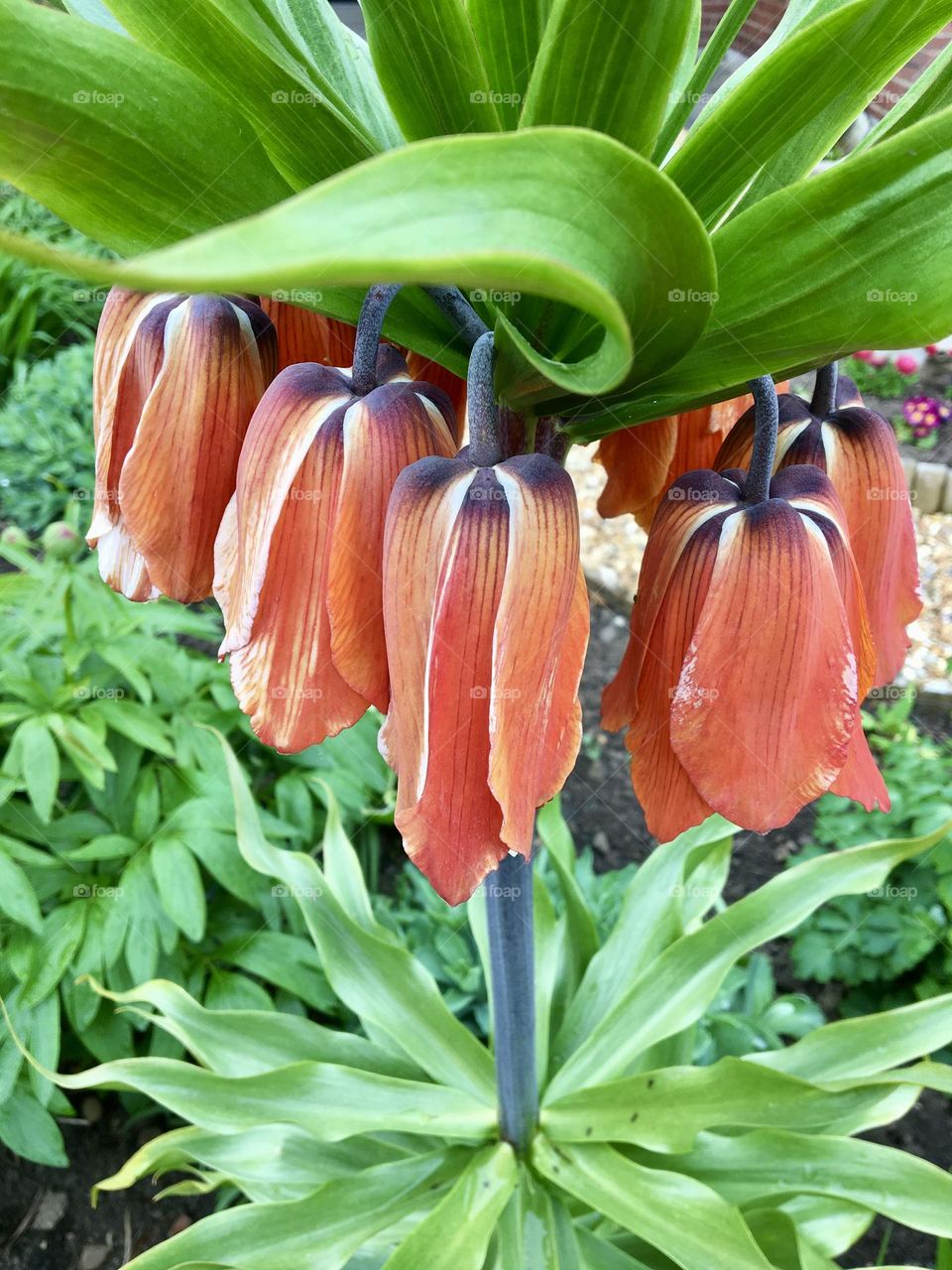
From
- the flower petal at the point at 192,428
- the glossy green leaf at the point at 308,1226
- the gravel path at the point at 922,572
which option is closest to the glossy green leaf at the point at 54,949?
the glossy green leaf at the point at 308,1226

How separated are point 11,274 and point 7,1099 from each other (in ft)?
8.69

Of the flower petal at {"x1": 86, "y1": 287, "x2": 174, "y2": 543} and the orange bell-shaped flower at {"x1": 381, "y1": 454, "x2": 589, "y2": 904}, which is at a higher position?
the flower petal at {"x1": 86, "y1": 287, "x2": 174, "y2": 543}

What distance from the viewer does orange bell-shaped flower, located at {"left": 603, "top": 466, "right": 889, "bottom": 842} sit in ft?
1.46

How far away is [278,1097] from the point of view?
38.9 inches

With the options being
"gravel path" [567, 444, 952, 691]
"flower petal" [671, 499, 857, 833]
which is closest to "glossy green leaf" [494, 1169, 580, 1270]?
"flower petal" [671, 499, 857, 833]

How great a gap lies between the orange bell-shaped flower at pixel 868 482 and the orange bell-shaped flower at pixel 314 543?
0.54 feet

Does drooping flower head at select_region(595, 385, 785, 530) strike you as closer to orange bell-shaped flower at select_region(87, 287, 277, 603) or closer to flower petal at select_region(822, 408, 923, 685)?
flower petal at select_region(822, 408, 923, 685)

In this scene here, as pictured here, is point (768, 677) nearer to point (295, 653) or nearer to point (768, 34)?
point (295, 653)

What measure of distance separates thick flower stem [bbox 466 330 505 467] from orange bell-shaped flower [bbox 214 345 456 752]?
0.10 ft

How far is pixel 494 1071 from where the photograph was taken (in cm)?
105

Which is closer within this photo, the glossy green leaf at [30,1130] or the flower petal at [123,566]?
the flower petal at [123,566]

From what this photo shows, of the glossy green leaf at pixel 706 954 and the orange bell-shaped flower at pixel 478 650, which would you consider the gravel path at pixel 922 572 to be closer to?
the glossy green leaf at pixel 706 954

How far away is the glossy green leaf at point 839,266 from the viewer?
356 millimetres

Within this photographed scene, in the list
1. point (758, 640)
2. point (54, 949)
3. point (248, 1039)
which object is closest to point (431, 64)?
point (758, 640)
